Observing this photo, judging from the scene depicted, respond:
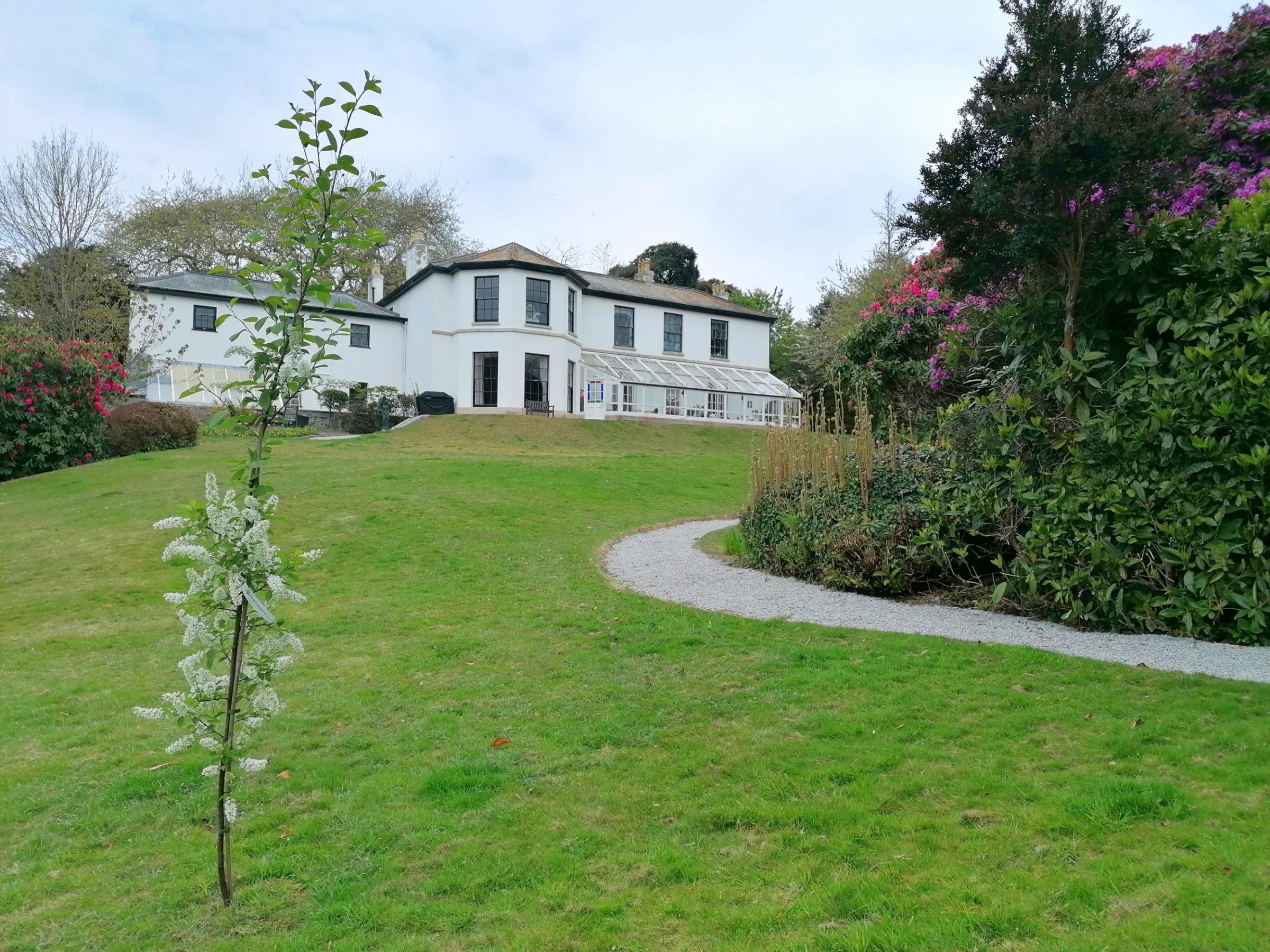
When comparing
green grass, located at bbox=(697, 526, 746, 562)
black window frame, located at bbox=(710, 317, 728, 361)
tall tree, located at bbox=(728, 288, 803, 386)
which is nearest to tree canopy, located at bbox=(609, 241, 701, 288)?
tall tree, located at bbox=(728, 288, 803, 386)

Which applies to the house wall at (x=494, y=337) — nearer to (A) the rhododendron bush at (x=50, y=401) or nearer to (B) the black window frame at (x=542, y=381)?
(B) the black window frame at (x=542, y=381)

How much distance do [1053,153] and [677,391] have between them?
28.7 metres

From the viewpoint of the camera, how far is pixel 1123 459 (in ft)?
22.4

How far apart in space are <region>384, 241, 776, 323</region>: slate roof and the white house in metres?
0.08

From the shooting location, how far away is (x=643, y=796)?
392 centimetres

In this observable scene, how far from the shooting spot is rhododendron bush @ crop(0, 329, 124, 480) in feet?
67.1

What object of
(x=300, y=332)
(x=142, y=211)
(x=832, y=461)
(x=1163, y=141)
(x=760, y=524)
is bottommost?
(x=760, y=524)

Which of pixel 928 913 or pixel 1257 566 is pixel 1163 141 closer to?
pixel 1257 566

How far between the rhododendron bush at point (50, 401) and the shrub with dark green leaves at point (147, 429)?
535 mm

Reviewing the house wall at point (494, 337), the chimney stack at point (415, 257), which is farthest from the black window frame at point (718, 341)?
the chimney stack at point (415, 257)

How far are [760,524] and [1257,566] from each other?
5230 mm

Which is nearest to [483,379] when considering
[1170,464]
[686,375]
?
[686,375]

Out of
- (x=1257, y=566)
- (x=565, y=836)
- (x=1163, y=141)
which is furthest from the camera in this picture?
(x=1163, y=141)

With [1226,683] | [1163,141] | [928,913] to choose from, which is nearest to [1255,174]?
[1163,141]
